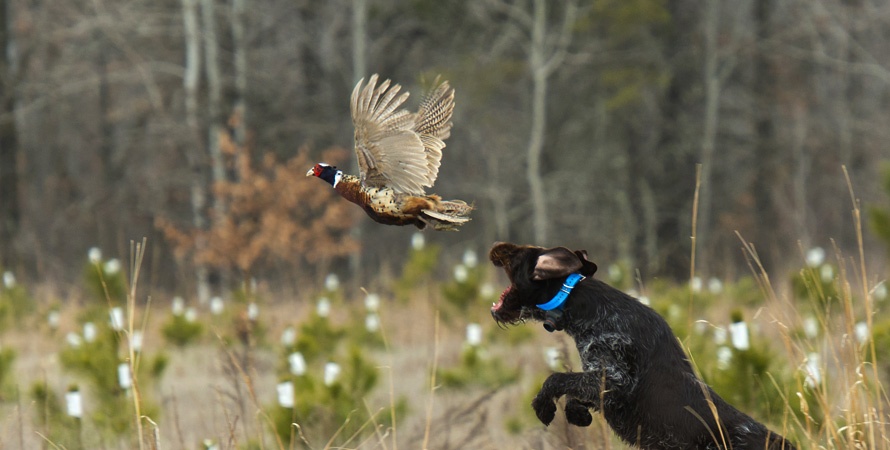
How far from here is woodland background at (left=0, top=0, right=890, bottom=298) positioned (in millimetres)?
14938

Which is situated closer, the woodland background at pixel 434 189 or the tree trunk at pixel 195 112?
the woodland background at pixel 434 189

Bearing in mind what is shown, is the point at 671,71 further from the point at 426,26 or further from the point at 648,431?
the point at 648,431

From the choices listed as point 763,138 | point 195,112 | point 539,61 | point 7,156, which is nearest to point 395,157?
point 539,61

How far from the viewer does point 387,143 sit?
7.63 ft

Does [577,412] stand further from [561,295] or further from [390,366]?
[390,366]

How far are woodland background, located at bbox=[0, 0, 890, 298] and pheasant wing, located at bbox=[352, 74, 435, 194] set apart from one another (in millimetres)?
9629

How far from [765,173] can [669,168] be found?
9.66 ft

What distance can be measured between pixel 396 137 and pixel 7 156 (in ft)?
47.4

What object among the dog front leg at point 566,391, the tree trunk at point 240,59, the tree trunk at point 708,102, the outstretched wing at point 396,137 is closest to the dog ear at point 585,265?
the dog front leg at point 566,391

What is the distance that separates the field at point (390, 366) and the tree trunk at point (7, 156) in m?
3.56

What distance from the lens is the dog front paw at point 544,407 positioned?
195 centimetres

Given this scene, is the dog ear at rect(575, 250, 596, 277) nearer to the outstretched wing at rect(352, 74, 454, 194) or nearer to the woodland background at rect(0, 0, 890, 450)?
the outstretched wing at rect(352, 74, 454, 194)

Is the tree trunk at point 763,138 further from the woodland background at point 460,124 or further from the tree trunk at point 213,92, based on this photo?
the tree trunk at point 213,92

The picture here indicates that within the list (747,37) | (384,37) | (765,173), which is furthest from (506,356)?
(765,173)
